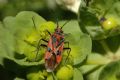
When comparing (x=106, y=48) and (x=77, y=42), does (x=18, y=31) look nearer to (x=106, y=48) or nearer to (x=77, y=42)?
(x=77, y=42)

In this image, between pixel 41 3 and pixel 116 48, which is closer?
pixel 116 48

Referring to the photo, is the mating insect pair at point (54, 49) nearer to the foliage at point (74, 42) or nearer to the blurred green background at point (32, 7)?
the foliage at point (74, 42)

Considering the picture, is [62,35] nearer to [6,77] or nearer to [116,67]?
[116,67]

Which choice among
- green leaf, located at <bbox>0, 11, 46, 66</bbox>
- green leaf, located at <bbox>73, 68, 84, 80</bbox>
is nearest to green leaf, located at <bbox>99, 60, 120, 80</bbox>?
green leaf, located at <bbox>73, 68, 84, 80</bbox>

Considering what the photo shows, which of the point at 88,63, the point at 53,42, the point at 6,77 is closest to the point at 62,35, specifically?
the point at 53,42

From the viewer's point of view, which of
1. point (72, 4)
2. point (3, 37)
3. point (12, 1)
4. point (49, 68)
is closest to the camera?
point (49, 68)

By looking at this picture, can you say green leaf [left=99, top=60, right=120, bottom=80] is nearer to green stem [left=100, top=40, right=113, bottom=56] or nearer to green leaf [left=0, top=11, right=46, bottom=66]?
green stem [left=100, top=40, right=113, bottom=56]
